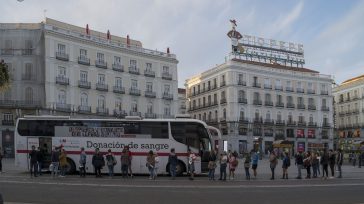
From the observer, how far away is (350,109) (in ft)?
317

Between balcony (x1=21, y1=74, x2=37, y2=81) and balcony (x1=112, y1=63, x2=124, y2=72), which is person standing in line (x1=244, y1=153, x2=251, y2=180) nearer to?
balcony (x1=21, y1=74, x2=37, y2=81)

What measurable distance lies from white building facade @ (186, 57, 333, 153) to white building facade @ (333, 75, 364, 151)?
872 centimetres

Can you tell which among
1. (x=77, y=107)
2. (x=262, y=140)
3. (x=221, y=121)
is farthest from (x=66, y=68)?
(x=262, y=140)

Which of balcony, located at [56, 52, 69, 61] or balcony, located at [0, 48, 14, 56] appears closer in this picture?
balcony, located at [0, 48, 14, 56]

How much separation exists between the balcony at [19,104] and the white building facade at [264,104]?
31993mm

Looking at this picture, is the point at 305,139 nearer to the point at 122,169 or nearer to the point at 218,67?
the point at 218,67

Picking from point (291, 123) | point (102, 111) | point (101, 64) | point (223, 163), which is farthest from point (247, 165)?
point (291, 123)

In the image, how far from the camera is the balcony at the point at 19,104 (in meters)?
57.7

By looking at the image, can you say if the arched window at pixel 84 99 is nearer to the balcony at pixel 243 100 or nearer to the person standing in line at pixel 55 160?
the balcony at pixel 243 100

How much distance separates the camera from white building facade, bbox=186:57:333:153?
78.8 metres

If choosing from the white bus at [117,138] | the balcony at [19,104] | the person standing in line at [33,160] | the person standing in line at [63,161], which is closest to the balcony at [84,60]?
the balcony at [19,104]

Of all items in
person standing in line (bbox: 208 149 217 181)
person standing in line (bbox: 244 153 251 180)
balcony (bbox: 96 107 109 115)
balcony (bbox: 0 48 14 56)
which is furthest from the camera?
balcony (bbox: 96 107 109 115)

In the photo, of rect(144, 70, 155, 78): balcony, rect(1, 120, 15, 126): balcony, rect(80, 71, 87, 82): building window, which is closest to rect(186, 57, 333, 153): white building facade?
rect(144, 70, 155, 78): balcony

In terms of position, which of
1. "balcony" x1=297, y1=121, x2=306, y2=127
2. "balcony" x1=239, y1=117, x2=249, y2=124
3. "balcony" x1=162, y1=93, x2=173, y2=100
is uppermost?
"balcony" x1=162, y1=93, x2=173, y2=100
